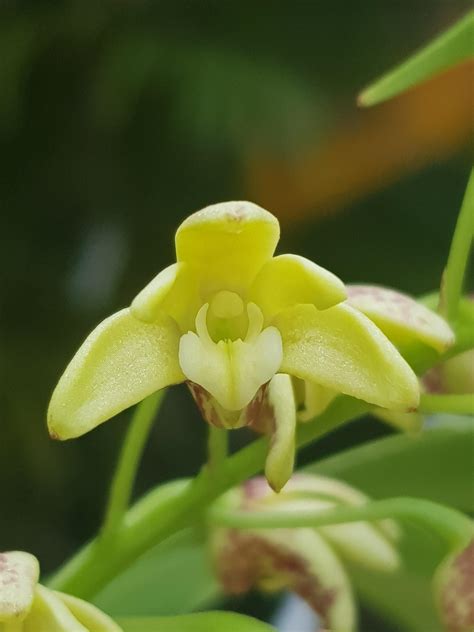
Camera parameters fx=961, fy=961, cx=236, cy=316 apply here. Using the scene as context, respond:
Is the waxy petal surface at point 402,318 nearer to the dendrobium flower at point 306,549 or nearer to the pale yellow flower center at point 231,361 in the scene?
the pale yellow flower center at point 231,361

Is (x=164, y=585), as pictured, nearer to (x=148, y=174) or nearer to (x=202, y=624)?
(x=202, y=624)

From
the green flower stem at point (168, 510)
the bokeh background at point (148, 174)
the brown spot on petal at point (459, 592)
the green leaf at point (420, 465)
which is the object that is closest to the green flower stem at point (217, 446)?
the green flower stem at point (168, 510)

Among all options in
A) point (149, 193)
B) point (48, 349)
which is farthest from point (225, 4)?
point (48, 349)

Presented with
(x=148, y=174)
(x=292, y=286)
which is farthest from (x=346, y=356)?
(x=148, y=174)

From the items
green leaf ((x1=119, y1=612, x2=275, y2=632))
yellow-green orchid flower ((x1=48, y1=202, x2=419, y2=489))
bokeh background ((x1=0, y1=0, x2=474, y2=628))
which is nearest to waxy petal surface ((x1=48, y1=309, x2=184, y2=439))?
yellow-green orchid flower ((x1=48, y1=202, x2=419, y2=489))

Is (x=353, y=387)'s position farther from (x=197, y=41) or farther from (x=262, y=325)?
(x=197, y=41)

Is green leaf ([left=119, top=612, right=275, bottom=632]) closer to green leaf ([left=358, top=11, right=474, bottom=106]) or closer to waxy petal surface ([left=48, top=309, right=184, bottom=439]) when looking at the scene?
waxy petal surface ([left=48, top=309, right=184, bottom=439])
